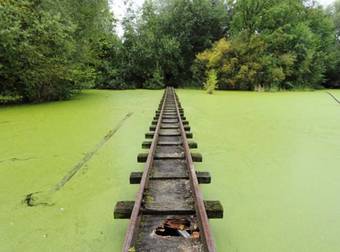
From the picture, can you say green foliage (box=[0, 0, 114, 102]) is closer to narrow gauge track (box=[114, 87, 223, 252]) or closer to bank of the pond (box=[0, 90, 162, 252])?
bank of the pond (box=[0, 90, 162, 252])

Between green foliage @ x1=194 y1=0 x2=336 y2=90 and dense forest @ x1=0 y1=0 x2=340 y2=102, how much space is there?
6cm

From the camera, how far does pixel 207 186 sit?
7.42ft

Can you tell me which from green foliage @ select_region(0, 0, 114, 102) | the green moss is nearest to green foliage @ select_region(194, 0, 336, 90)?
green foliage @ select_region(0, 0, 114, 102)

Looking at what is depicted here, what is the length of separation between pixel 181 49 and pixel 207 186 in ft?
59.3

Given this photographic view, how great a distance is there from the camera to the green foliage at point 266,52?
15.3 meters

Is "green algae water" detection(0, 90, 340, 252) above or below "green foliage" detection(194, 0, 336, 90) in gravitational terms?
below

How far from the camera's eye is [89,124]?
4887 mm

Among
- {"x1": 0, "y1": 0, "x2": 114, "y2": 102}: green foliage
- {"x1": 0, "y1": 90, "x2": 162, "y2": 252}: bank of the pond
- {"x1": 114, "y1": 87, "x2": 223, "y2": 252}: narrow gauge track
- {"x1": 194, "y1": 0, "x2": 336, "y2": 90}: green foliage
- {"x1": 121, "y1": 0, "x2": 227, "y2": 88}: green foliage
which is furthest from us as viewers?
{"x1": 121, "y1": 0, "x2": 227, "y2": 88}: green foliage

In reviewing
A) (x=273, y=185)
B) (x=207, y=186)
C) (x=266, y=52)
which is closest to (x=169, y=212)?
(x=207, y=186)

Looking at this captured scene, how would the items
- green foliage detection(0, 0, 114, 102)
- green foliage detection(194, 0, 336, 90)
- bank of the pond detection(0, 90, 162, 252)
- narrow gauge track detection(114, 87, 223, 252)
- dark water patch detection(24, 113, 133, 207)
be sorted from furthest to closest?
green foliage detection(194, 0, 336, 90)
green foliage detection(0, 0, 114, 102)
dark water patch detection(24, 113, 133, 207)
bank of the pond detection(0, 90, 162, 252)
narrow gauge track detection(114, 87, 223, 252)

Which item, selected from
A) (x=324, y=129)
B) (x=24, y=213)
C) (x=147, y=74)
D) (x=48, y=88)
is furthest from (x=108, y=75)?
(x=24, y=213)

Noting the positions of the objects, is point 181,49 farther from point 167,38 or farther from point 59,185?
point 59,185

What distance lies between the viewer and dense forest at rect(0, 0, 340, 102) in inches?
308

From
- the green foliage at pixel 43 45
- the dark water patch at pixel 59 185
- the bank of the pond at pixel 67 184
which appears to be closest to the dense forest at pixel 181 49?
the green foliage at pixel 43 45
